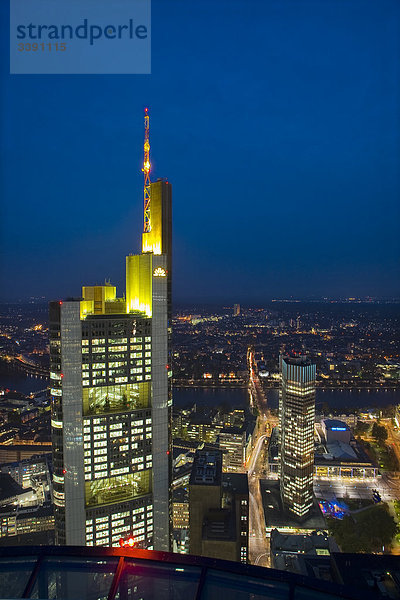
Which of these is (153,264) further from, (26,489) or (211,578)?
(26,489)

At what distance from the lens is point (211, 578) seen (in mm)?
667

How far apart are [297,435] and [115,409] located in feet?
13.7

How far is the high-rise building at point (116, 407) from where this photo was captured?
3.66m

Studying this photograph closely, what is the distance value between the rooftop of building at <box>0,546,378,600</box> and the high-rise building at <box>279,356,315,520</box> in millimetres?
6617

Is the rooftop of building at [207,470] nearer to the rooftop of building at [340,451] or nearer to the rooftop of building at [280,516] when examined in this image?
the rooftop of building at [280,516]

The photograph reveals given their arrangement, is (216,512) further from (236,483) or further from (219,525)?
(236,483)

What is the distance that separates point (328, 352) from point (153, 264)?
57.1 ft

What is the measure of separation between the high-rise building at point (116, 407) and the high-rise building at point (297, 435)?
10.4 ft

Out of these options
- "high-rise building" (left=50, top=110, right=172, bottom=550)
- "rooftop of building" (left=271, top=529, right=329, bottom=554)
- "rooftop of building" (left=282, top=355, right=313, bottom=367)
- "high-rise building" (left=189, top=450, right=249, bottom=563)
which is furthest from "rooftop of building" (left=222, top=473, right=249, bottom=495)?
"rooftop of building" (left=282, top=355, right=313, bottom=367)

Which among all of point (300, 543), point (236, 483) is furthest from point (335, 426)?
point (236, 483)

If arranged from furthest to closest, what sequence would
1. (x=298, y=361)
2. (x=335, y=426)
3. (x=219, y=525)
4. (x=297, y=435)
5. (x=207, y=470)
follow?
(x=335, y=426)
(x=298, y=361)
(x=297, y=435)
(x=207, y=470)
(x=219, y=525)

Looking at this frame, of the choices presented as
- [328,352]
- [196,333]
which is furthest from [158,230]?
[196,333]

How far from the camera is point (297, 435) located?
6.97 meters

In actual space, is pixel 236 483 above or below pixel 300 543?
above
